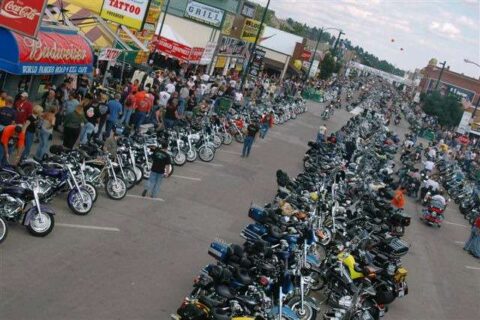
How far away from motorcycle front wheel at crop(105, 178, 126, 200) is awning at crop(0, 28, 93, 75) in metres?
4.34

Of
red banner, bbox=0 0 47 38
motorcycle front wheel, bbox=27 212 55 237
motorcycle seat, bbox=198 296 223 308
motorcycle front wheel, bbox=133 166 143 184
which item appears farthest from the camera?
motorcycle front wheel, bbox=133 166 143 184

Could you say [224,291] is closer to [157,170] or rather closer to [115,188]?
[115,188]

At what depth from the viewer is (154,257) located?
11.5 meters

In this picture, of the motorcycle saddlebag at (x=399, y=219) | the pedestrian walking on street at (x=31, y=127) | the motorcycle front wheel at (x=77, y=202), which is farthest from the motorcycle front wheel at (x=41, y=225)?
the motorcycle saddlebag at (x=399, y=219)

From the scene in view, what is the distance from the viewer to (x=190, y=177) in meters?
18.2

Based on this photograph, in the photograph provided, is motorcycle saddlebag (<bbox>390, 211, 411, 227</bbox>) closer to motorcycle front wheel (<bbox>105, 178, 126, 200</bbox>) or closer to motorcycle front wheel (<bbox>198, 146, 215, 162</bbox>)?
motorcycle front wheel (<bbox>198, 146, 215, 162</bbox>)

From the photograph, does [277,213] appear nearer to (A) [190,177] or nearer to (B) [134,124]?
(A) [190,177]

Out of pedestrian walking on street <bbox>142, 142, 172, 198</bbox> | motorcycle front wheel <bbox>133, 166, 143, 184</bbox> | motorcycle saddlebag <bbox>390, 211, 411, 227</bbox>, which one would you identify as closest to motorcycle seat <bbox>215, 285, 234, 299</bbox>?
pedestrian walking on street <bbox>142, 142, 172, 198</bbox>

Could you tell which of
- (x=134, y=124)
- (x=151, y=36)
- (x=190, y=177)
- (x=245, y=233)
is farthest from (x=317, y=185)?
(x=151, y=36)

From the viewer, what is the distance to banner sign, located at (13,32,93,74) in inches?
648

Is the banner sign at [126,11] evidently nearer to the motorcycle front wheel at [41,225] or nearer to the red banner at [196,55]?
the red banner at [196,55]

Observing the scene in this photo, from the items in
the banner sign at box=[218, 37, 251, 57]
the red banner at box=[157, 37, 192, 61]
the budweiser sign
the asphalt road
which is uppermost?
the banner sign at box=[218, 37, 251, 57]

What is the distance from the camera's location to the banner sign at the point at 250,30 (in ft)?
157

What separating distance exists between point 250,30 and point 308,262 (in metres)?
38.2
